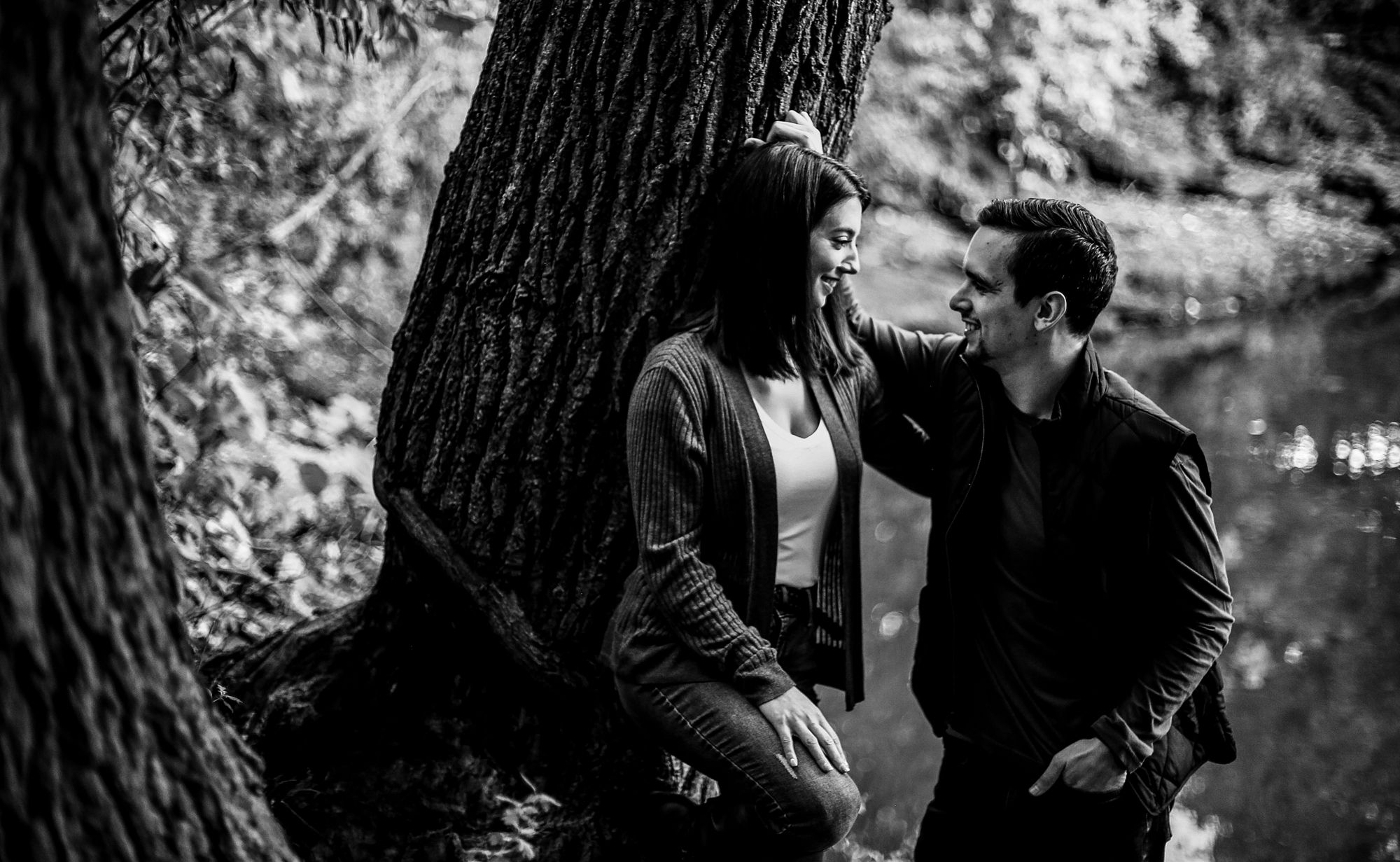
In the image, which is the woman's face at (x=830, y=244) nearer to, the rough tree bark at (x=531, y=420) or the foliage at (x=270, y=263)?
the rough tree bark at (x=531, y=420)

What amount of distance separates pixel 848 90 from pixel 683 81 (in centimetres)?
44

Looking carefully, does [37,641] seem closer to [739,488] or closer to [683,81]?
[739,488]

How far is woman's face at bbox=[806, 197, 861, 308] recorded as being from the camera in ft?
7.27

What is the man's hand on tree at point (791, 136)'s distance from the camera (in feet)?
7.68

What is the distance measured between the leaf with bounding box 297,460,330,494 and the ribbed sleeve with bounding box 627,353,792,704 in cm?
224

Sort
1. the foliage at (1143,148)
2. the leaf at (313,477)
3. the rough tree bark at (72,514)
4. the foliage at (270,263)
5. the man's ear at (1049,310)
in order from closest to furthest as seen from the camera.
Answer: the rough tree bark at (72,514) → the man's ear at (1049,310) → the foliage at (270,263) → the leaf at (313,477) → the foliage at (1143,148)

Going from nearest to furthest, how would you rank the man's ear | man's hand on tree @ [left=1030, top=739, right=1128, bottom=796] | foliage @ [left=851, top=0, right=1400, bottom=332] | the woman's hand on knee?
the woman's hand on knee < man's hand on tree @ [left=1030, top=739, right=1128, bottom=796] < the man's ear < foliage @ [left=851, top=0, right=1400, bottom=332]

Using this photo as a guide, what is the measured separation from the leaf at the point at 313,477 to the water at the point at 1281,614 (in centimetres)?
224

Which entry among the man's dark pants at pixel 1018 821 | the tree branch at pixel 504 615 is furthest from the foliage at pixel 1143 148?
the tree branch at pixel 504 615

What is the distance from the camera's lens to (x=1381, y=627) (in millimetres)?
5211

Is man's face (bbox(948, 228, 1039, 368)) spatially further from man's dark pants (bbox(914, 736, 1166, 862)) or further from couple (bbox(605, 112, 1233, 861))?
man's dark pants (bbox(914, 736, 1166, 862))

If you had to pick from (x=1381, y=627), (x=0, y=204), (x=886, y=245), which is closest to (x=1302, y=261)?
(x=886, y=245)

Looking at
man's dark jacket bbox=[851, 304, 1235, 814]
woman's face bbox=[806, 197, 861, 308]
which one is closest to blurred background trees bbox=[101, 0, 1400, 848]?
man's dark jacket bbox=[851, 304, 1235, 814]

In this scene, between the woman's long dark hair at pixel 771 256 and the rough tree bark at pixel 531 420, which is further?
the rough tree bark at pixel 531 420
